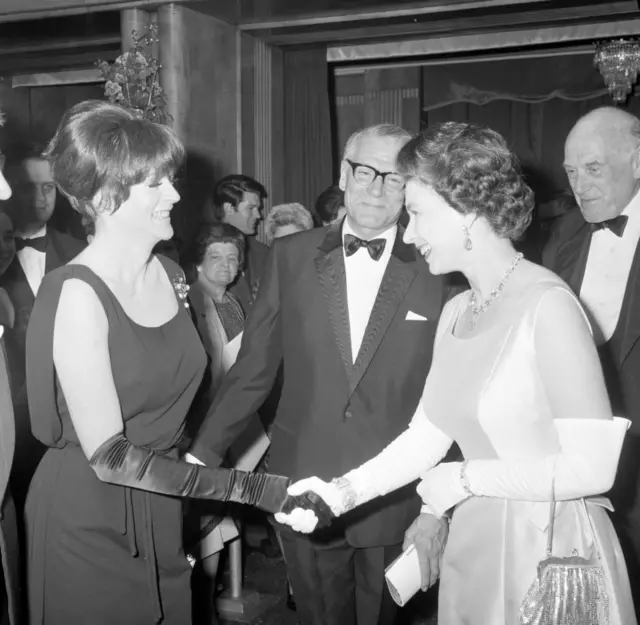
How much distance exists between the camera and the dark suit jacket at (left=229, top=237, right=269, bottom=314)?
4.18 meters

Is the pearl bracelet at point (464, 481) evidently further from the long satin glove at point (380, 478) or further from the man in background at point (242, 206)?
the man in background at point (242, 206)

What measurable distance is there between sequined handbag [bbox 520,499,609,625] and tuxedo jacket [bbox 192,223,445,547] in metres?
0.86

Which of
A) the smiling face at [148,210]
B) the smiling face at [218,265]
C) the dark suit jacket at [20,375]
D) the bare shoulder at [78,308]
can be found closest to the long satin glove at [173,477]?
the bare shoulder at [78,308]

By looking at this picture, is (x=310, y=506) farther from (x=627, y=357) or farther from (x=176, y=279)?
(x=627, y=357)

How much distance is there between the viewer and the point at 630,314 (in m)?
2.83

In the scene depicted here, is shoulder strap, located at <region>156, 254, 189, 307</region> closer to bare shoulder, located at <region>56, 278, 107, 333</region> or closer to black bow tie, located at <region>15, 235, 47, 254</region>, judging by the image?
bare shoulder, located at <region>56, 278, 107, 333</region>

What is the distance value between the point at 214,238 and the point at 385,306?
1.78 m

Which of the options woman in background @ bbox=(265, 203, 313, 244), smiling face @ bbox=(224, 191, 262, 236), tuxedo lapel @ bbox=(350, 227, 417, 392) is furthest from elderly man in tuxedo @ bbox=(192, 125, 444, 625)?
smiling face @ bbox=(224, 191, 262, 236)

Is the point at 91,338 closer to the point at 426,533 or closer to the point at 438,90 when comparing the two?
the point at 426,533

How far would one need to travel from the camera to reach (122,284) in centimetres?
197

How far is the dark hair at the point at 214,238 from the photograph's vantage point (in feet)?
13.1

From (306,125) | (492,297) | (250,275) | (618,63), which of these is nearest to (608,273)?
(492,297)

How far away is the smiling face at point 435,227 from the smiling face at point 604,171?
147 cm

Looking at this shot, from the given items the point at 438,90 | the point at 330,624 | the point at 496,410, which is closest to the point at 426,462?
the point at 496,410
